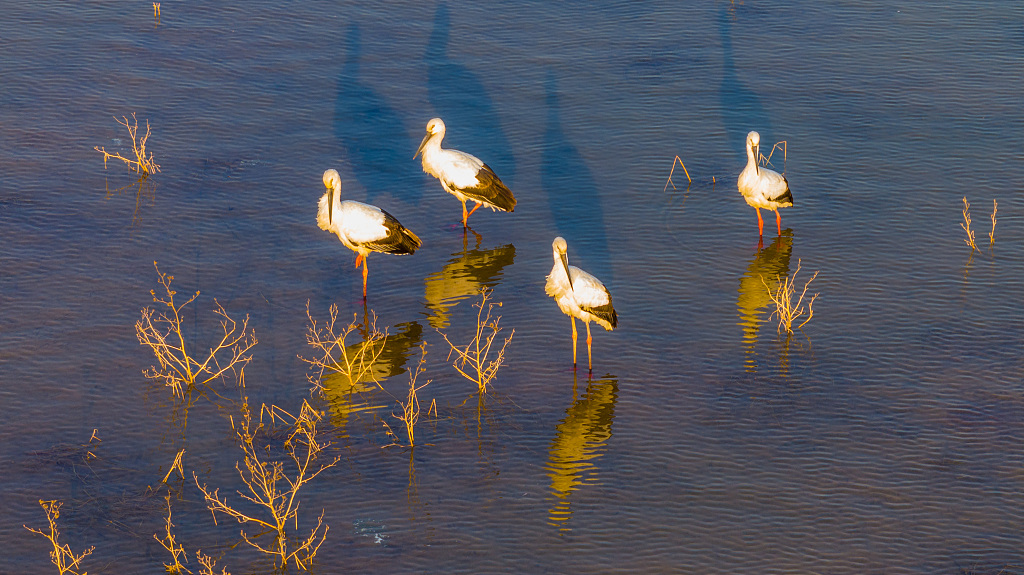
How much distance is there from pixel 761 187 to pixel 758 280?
1276 mm

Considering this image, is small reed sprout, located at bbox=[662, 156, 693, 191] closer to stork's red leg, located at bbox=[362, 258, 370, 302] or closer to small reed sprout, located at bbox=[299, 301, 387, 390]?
stork's red leg, located at bbox=[362, 258, 370, 302]

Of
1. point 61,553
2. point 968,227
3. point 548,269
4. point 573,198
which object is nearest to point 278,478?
point 61,553

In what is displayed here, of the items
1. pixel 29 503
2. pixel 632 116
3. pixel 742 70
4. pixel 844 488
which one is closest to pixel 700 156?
pixel 632 116

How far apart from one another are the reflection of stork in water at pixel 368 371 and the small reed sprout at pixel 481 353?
0.44 meters

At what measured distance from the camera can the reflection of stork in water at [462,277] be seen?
47.8 ft

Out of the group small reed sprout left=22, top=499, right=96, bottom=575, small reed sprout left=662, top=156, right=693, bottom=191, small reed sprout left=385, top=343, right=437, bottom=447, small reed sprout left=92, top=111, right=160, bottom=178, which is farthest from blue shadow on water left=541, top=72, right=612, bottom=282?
small reed sprout left=22, top=499, right=96, bottom=575

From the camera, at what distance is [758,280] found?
15102 millimetres

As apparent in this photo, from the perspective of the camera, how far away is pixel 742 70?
67.8 feet

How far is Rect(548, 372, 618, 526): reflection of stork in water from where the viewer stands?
11.1 m

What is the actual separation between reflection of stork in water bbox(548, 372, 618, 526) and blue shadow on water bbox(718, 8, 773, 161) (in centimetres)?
676

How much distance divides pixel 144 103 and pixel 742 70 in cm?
1006

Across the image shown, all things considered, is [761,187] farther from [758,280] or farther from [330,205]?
[330,205]

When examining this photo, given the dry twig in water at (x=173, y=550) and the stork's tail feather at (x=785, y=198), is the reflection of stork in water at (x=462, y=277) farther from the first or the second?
the dry twig in water at (x=173, y=550)

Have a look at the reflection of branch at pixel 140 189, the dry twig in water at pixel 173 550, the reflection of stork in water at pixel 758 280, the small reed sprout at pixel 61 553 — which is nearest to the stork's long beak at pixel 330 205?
the reflection of branch at pixel 140 189
